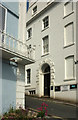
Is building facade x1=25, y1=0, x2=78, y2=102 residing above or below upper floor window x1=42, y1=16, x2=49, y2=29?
below

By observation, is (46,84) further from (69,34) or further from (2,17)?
(2,17)

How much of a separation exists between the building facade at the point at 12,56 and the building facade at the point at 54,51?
5530 millimetres

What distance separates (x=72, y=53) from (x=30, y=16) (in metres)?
9.39

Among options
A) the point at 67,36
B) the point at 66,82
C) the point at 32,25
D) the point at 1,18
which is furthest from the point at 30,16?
the point at 1,18

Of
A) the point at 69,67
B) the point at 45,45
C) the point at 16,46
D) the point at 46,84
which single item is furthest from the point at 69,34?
the point at 16,46

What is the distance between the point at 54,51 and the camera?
15578 millimetres

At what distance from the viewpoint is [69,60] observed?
14.0 meters

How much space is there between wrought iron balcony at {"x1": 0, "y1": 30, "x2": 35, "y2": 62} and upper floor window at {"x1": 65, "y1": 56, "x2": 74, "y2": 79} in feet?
Answer: 18.0

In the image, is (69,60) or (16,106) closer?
(16,106)


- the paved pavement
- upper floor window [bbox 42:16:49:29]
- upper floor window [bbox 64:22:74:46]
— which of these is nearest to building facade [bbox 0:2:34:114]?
the paved pavement

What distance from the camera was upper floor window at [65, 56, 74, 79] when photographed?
533 inches

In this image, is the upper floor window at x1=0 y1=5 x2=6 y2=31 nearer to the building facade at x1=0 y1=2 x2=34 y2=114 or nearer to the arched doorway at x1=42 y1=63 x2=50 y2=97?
the building facade at x1=0 y1=2 x2=34 y2=114

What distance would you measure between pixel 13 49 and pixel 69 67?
23.7 ft

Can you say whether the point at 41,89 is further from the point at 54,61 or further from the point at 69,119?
the point at 69,119
